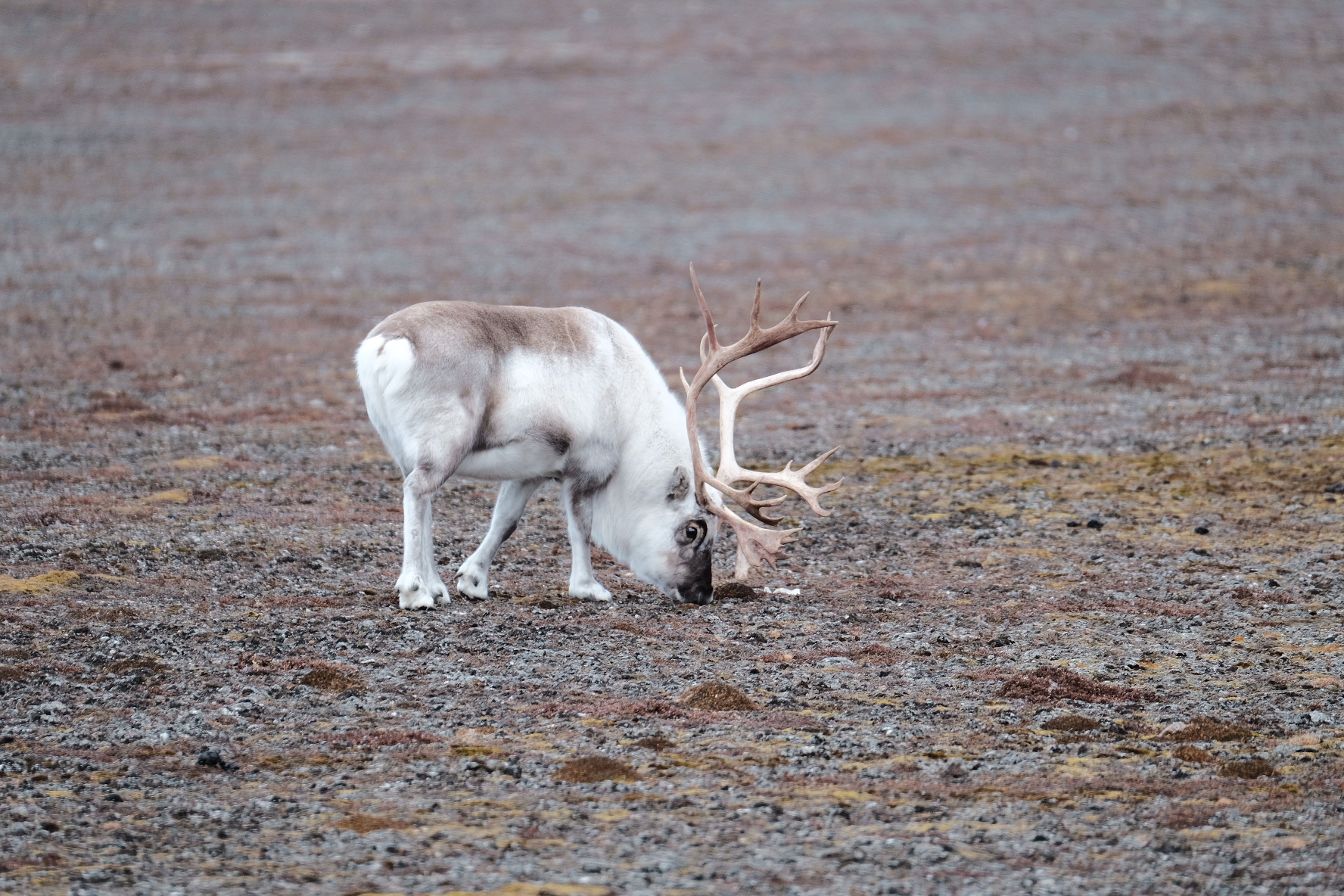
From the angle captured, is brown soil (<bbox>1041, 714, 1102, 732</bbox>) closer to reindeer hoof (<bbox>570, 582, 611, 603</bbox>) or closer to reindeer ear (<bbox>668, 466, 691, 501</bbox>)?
reindeer ear (<bbox>668, 466, 691, 501</bbox>)

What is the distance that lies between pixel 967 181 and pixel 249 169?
55.0 feet

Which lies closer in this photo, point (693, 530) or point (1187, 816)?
point (1187, 816)

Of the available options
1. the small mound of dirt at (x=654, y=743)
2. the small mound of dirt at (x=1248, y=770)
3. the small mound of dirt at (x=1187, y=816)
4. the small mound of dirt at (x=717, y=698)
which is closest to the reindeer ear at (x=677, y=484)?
the small mound of dirt at (x=717, y=698)

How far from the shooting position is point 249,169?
116 ft

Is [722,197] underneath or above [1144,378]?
above

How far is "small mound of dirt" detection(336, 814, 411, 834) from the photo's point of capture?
21.3ft

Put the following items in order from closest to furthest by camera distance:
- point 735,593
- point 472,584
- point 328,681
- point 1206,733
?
1. point 1206,733
2. point 328,681
3. point 472,584
4. point 735,593

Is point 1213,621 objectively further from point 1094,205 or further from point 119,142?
Result: point 119,142

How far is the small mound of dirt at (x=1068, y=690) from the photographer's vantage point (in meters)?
8.56

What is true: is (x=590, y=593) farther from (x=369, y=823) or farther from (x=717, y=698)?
(x=369, y=823)

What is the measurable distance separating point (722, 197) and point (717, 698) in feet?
86.3

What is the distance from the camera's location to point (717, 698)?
8375mm

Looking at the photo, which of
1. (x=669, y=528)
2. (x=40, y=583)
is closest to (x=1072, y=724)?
(x=669, y=528)

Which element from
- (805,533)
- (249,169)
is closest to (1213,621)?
(805,533)
